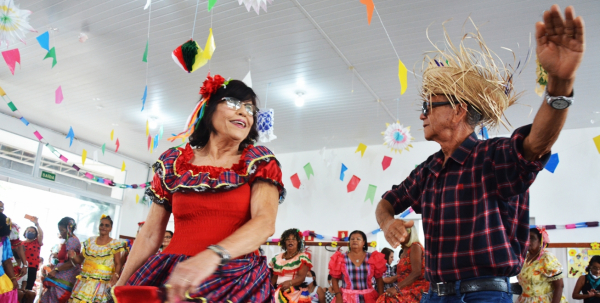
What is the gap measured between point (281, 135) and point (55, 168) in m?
4.85

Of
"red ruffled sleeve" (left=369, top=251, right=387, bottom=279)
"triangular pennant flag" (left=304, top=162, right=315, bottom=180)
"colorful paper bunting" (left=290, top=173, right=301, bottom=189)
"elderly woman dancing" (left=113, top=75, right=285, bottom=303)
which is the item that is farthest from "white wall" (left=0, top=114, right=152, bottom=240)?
"elderly woman dancing" (left=113, top=75, right=285, bottom=303)

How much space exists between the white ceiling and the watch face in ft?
9.25

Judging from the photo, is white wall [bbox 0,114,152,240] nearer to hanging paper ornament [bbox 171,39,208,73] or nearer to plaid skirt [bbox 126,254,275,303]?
hanging paper ornament [bbox 171,39,208,73]

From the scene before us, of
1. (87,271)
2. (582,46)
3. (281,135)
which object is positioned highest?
(281,135)

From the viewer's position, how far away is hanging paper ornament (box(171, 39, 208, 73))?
429 cm

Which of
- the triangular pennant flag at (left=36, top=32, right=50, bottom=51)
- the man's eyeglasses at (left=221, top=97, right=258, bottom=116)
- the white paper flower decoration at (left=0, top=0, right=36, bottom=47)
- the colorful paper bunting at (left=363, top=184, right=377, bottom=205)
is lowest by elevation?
the man's eyeglasses at (left=221, top=97, right=258, bottom=116)

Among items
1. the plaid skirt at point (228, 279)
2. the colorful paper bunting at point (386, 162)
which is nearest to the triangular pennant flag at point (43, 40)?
the plaid skirt at point (228, 279)

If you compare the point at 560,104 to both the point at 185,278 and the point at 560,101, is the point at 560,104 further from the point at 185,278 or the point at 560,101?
the point at 185,278

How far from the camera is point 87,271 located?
19.4 feet

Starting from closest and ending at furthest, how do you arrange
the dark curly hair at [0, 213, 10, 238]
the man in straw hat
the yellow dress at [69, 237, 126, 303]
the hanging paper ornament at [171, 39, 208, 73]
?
the man in straw hat < the hanging paper ornament at [171, 39, 208, 73] < the dark curly hair at [0, 213, 10, 238] < the yellow dress at [69, 237, 126, 303]

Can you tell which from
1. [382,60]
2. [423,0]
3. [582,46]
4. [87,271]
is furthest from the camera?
[382,60]

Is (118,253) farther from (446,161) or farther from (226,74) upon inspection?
(446,161)

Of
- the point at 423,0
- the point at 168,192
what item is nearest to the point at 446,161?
the point at 168,192

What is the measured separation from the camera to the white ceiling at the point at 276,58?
5.29m
